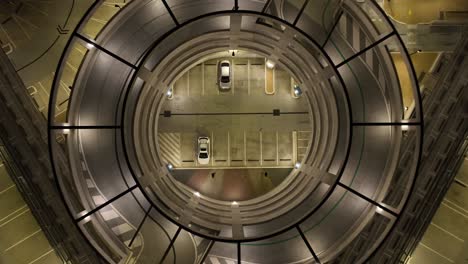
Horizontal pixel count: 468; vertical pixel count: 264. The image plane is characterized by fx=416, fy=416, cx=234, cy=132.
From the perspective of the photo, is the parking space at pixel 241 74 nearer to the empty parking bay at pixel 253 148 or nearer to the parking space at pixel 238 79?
the parking space at pixel 238 79

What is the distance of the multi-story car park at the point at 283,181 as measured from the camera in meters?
5.30

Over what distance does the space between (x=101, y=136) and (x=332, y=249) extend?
3427mm

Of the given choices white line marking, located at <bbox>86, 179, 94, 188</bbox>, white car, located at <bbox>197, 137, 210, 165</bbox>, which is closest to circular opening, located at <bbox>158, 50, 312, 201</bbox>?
white car, located at <bbox>197, 137, 210, 165</bbox>

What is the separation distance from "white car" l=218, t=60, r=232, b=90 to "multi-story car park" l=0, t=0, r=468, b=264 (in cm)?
109

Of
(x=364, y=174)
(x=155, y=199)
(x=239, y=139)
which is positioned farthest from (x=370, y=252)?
(x=239, y=139)

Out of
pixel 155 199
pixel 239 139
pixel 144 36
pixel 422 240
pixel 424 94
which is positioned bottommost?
pixel 422 240

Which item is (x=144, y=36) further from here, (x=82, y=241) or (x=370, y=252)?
(x=370, y=252)

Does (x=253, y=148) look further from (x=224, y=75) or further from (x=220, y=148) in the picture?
(x=224, y=75)

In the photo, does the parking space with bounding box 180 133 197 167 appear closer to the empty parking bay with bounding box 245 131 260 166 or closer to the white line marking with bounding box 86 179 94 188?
the empty parking bay with bounding box 245 131 260 166

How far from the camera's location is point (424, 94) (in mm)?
6844

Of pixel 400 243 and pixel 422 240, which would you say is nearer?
pixel 400 243

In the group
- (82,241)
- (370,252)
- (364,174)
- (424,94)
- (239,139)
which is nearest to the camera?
(370,252)

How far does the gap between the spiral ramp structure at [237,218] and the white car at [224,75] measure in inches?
70.5

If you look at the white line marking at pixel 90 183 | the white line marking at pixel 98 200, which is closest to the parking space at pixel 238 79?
the white line marking at pixel 90 183
